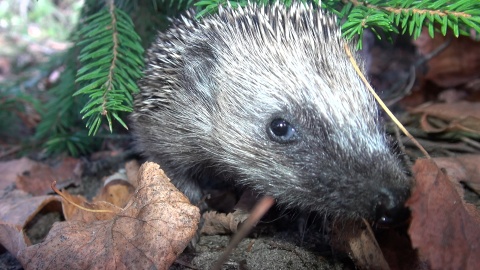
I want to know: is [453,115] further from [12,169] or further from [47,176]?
[12,169]

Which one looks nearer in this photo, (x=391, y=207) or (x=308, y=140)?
(x=391, y=207)

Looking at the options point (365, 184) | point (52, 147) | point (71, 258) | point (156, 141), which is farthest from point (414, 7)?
point (52, 147)

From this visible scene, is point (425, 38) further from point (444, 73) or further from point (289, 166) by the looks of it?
point (289, 166)

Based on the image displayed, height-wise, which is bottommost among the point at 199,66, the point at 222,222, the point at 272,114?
the point at 222,222

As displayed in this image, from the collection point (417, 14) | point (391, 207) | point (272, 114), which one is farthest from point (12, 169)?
point (417, 14)

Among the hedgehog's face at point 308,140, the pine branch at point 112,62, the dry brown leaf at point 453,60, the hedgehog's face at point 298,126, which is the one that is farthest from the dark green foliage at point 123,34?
the dry brown leaf at point 453,60
